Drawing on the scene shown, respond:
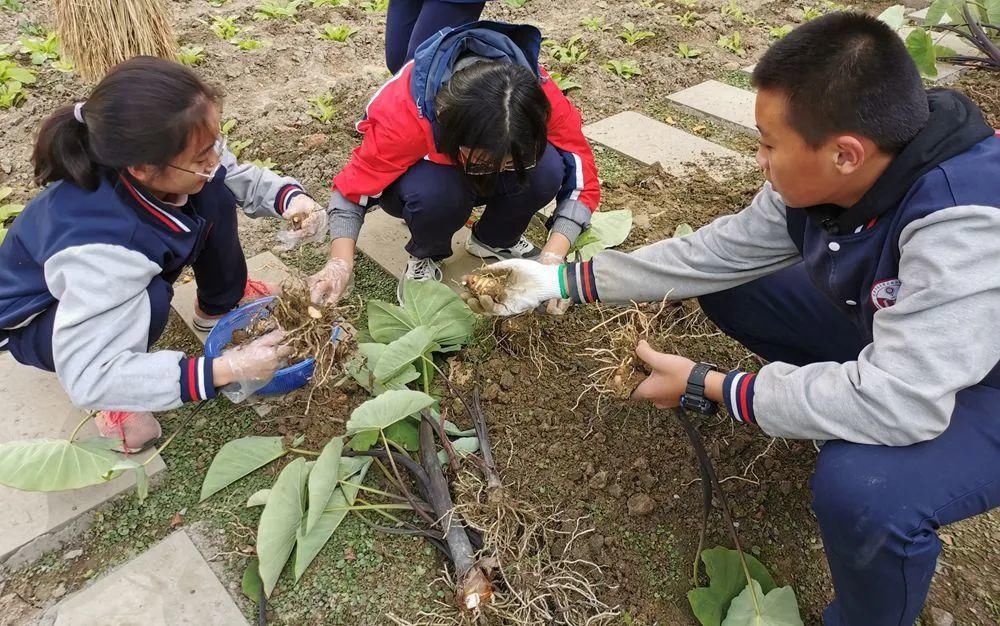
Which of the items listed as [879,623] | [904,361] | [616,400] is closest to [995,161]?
[904,361]

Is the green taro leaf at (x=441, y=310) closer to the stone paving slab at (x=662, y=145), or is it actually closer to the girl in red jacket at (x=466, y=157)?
the girl in red jacket at (x=466, y=157)

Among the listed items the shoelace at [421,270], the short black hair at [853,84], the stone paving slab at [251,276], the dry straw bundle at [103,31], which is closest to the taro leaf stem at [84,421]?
the stone paving slab at [251,276]

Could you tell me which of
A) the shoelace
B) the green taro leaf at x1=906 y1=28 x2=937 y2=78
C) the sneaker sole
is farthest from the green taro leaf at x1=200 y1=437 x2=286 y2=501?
the green taro leaf at x1=906 y1=28 x2=937 y2=78

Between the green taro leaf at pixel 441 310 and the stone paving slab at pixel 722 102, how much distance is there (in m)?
2.01

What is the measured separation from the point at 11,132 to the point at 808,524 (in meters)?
3.73

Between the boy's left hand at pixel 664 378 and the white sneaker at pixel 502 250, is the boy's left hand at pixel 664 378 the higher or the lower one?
the higher one

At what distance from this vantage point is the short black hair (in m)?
1.17

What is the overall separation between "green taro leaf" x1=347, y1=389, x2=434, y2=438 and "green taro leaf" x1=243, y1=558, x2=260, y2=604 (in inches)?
15.1

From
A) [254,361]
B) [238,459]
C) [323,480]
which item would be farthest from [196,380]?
[323,480]

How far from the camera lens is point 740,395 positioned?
1.37 meters

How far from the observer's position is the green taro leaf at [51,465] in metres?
1.49

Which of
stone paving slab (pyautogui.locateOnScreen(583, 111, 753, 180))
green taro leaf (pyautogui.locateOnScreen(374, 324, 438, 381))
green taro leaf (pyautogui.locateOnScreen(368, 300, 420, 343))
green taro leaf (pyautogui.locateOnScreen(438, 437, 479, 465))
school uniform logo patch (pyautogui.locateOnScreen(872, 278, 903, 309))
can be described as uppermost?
school uniform logo patch (pyautogui.locateOnScreen(872, 278, 903, 309))

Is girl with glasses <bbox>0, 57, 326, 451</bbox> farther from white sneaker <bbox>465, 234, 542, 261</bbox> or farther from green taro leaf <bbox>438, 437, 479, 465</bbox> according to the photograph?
white sneaker <bbox>465, 234, 542, 261</bbox>

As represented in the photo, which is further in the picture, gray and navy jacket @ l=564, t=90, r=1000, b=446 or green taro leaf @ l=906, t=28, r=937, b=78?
green taro leaf @ l=906, t=28, r=937, b=78
